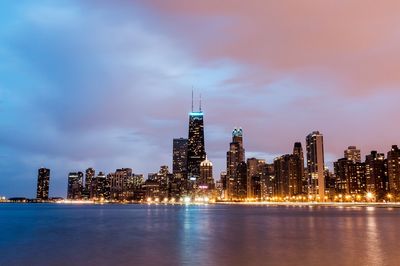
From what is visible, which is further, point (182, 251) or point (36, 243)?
point (36, 243)

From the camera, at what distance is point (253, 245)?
192 ft

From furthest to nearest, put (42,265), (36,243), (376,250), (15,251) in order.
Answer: (36,243) → (15,251) → (376,250) → (42,265)

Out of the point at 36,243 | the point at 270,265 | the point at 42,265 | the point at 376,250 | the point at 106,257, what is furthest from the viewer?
the point at 36,243

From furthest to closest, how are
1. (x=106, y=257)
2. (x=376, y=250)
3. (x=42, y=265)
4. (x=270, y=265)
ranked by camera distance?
(x=376, y=250)
(x=106, y=257)
(x=42, y=265)
(x=270, y=265)

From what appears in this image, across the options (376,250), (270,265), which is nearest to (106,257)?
(270,265)

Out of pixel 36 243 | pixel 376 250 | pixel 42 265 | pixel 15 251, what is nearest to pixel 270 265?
pixel 376 250

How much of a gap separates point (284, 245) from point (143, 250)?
18821 millimetres

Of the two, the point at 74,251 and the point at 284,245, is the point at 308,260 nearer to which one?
the point at 284,245

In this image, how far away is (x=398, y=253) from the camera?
48.7m

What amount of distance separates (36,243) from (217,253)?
31.5 metres

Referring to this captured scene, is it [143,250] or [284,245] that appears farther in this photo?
[284,245]

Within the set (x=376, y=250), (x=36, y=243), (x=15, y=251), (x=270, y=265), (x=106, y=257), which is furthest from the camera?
(x=36, y=243)

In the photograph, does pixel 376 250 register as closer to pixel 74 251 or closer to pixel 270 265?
pixel 270 265

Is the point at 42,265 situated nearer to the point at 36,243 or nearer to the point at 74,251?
the point at 74,251
